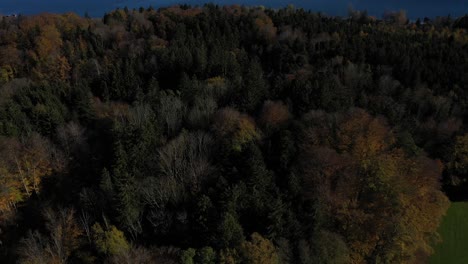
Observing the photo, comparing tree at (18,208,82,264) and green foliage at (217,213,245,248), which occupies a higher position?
green foliage at (217,213,245,248)

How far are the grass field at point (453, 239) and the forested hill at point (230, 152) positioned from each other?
2.69m

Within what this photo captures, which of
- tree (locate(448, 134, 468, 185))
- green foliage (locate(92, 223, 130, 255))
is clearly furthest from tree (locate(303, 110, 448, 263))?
green foliage (locate(92, 223, 130, 255))

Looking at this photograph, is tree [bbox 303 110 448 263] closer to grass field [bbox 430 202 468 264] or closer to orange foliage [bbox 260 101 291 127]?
grass field [bbox 430 202 468 264]

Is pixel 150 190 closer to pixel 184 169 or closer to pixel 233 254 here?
pixel 184 169

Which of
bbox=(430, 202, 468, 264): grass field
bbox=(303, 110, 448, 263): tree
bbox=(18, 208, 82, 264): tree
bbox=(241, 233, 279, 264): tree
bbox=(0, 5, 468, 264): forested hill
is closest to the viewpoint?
bbox=(241, 233, 279, 264): tree

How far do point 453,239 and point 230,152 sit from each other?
73.3 ft

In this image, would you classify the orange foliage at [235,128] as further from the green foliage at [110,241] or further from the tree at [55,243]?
the tree at [55,243]

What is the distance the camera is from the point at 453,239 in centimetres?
3881

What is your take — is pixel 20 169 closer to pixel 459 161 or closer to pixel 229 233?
pixel 229 233

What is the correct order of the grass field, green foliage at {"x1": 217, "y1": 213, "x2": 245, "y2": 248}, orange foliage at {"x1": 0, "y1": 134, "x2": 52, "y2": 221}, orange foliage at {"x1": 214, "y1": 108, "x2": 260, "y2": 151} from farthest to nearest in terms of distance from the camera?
1. orange foliage at {"x1": 0, "y1": 134, "x2": 52, "y2": 221}
2. orange foliage at {"x1": 214, "y1": 108, "x2": 260, "y2": 151}
3. the grass field
4. green foliage at {"x1": 217, "y1": 213, "x2": 245, "y2": 248}

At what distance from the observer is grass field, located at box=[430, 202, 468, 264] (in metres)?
36.4

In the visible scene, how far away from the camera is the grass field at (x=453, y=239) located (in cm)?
3641

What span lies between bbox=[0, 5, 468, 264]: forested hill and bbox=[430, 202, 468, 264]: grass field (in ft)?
8.83

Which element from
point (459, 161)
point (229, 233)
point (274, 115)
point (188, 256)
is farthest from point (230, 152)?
point (459, 161)
